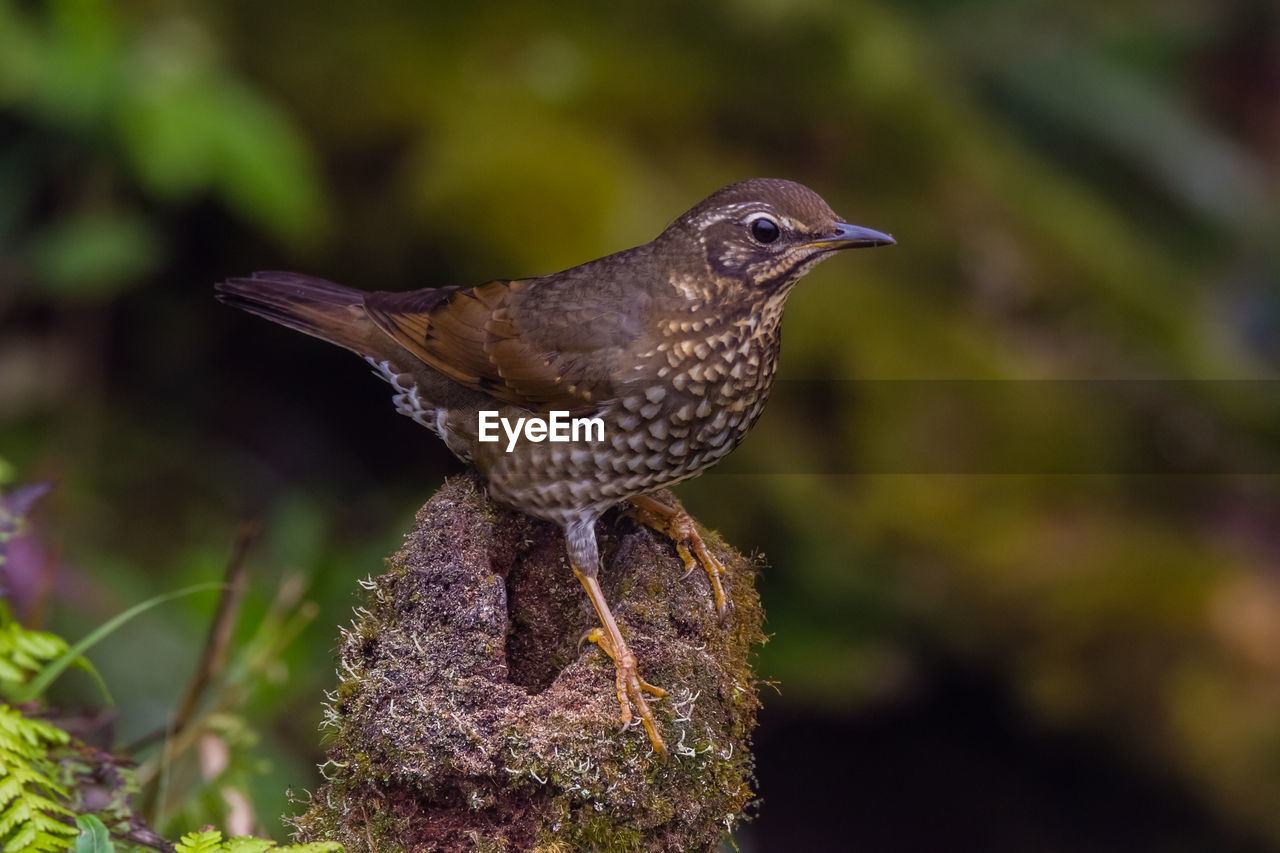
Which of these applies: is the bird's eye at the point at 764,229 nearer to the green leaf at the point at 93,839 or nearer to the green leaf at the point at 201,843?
the green leaf at the point at 201,843

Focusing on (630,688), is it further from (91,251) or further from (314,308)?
(91,251)

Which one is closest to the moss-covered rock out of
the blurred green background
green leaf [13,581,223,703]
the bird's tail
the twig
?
green leaf [13,581,223,703]

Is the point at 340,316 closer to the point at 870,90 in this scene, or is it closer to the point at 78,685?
the point at 78,685

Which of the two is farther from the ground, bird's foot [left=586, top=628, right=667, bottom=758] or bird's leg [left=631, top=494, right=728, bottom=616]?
bird's leg [left=631, top=494, right=728, bottom=616]
